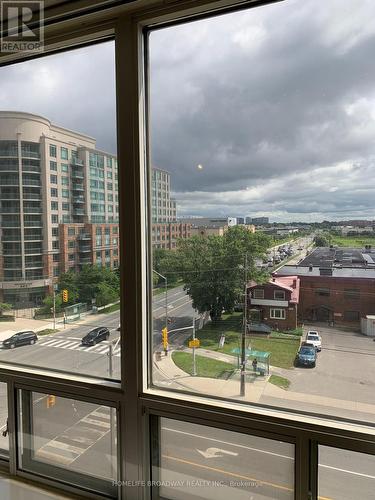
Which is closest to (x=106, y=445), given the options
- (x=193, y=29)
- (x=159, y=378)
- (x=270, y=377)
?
(x=159, y=378)

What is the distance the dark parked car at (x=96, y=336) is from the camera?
215cm

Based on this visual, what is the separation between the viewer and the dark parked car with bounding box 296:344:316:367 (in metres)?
1.75

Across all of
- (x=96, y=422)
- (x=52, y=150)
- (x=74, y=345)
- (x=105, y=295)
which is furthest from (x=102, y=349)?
(x=52, y=150)

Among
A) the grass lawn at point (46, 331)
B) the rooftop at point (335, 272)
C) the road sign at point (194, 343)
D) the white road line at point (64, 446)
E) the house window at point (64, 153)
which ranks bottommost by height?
the white road line at point (64, 446)

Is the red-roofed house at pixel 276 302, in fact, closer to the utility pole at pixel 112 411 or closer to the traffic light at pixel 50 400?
the utility pole at pixel 112 411

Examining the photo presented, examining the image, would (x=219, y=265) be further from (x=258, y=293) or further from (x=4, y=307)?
(x=4, y=307)

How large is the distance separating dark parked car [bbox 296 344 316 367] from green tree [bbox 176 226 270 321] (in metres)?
0.42

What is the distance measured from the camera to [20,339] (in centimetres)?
243

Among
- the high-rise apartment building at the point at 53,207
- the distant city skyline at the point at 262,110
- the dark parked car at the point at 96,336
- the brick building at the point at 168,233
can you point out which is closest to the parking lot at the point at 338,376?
the distant city skyline at the point at 262,110

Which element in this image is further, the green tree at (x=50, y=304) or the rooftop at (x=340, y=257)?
the green tree at (x=50, y=304)

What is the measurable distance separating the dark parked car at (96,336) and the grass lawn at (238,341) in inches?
23.9

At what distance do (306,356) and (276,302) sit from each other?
0.31 meters

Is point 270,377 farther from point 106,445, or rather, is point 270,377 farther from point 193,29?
point 193,29

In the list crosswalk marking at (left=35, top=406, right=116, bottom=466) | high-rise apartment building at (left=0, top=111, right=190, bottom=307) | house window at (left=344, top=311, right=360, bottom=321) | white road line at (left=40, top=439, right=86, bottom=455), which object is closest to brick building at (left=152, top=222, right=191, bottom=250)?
high-rise apartment building at (left=0, top=111, right=190, bottom=307)
